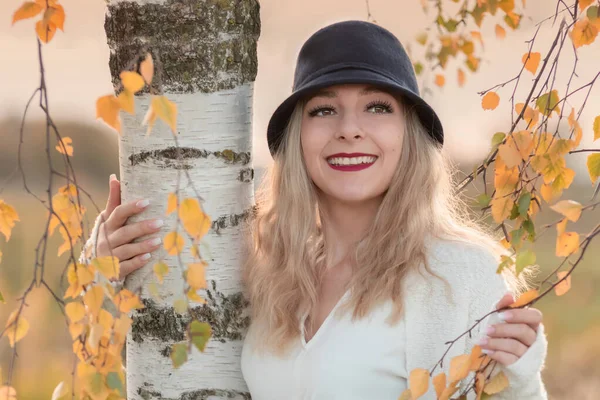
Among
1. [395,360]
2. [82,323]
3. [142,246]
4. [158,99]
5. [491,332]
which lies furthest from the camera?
[395,360]

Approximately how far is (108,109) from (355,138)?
955mm

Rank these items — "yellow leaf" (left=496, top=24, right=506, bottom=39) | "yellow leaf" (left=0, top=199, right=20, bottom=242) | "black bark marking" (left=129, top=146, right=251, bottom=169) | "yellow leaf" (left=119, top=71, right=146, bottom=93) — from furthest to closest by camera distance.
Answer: "yellow leaf" (left=496, top=24, right=506, bottom=39) → "black bark marking" (left=129, top=146, right=251, bottom=169) → "yellow leaf" (left=0, top=199, right=20, bottom=242) → "yellow leaf" (left=119, top=71, right=146, bottom=93)

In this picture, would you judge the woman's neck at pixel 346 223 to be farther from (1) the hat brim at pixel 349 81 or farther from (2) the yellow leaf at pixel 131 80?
(2) the yellow leaf at pixel 131 80

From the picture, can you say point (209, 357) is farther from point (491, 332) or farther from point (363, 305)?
point (491, 332)

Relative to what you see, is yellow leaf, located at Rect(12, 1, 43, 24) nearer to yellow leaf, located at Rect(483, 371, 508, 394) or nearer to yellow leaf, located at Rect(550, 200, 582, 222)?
yellow leaf, located at Rect(550, 200, 582, 222)

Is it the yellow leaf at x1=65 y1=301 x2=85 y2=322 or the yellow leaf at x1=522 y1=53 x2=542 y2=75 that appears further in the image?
the yellow leaf at x1=522 y1=53 x2=542 y2=75

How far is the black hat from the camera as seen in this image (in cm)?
181

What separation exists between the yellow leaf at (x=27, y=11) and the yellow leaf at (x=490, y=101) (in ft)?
3.03

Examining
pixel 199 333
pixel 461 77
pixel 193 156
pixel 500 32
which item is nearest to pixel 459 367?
pixel 199 333

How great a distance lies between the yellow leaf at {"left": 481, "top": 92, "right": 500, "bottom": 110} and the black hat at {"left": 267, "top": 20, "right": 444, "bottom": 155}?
292mm

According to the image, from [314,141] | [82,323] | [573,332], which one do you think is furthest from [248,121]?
[573,332]

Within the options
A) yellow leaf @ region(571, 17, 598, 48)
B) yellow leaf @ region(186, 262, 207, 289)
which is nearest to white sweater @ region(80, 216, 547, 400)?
yellow leaf @ region(571, 17, 598, 48)

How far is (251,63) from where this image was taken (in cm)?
167

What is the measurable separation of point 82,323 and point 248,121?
65 cm
